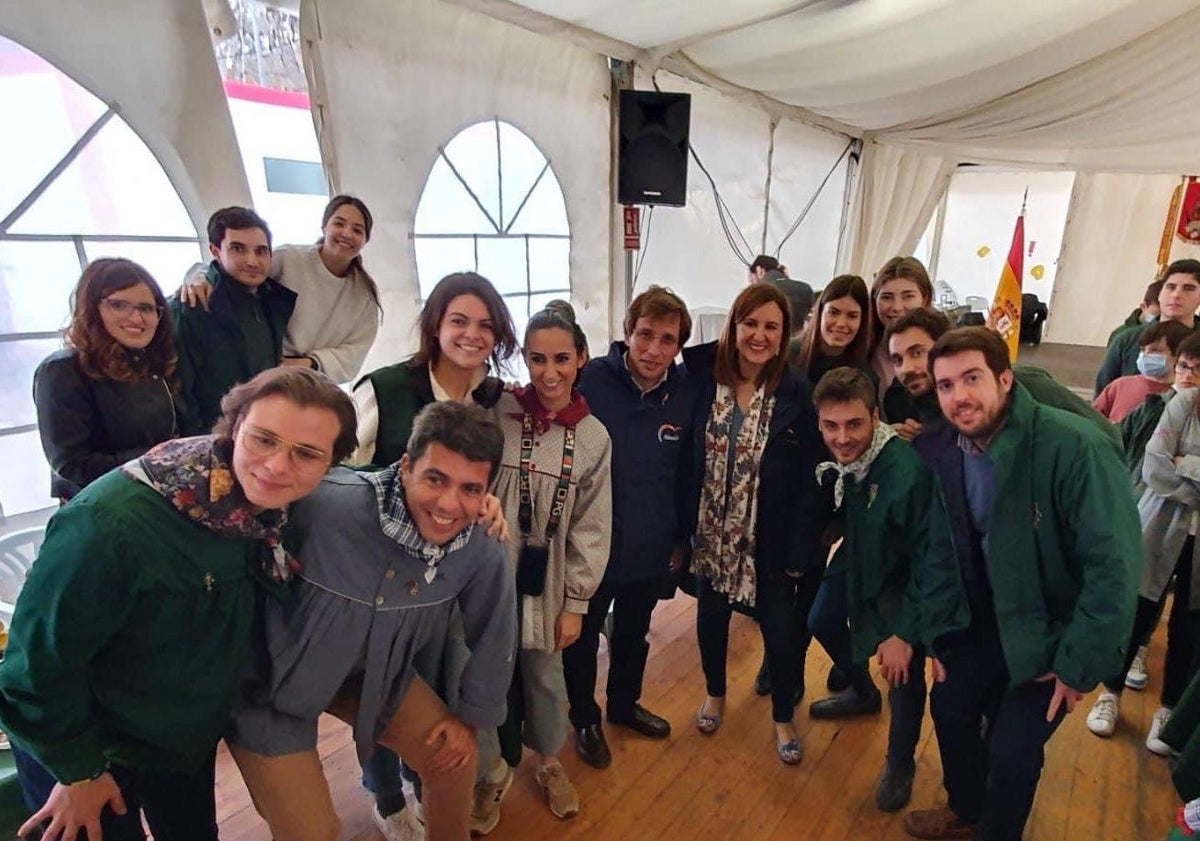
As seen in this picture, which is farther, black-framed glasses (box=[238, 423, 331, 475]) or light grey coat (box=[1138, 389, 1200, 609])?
light grey coat (box=[1138, 389, 1200, 609])

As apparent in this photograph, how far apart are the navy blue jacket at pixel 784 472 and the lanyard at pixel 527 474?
1.40 feet

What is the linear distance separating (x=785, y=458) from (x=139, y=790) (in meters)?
1.57

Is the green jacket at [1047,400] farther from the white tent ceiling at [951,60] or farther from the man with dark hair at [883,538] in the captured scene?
the white tent ceiling at [951,60]

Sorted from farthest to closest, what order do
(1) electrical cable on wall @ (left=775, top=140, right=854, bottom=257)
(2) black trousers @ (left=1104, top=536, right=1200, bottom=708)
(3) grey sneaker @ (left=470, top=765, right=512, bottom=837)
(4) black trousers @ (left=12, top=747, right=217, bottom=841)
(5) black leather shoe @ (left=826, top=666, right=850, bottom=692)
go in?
(1) electrical cable on wall @ (left=775, top=140, right=854, bottom=257) < (5) black leather shoe @ (left=826, top=666, right=850, bottom=692) < (2) black trousers @ (left=1104, top=536, right=1200, bottom=708) < (3) grey sneaker @ (left=470, top=765, right=512, bottom=837) < (4) black trousers @ (left=12, top=747, right=217, bottom=841)

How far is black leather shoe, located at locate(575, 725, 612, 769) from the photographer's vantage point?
1.89m

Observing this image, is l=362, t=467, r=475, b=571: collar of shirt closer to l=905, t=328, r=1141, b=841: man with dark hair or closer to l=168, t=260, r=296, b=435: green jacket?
l=168, t=260, r=296, b=435: green jacket

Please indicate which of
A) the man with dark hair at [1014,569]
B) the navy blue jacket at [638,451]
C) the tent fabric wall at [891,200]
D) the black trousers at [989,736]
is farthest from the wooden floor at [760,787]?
the tent fabric wall at [891,200]

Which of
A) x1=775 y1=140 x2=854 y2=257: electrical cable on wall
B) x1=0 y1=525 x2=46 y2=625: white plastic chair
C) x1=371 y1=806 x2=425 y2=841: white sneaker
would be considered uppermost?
x1=775 y1=140 x2=854 y2=257: electrical cable on wall

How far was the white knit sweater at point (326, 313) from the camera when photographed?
6.17 ft

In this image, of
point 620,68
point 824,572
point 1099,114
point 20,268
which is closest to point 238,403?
point 20,268

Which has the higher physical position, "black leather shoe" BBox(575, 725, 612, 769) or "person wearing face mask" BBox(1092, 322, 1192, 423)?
"person wearing face mask" BBox(1092, 322, 1192, 423)

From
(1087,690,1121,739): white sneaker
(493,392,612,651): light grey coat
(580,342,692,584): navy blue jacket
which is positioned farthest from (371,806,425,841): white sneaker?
(1087,690,1121,739): white sneaker

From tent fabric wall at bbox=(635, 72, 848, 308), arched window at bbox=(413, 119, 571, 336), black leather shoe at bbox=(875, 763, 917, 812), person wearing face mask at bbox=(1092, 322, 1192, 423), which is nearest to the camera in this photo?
black leather shoe at bbox=(875, 763, 917, 812)

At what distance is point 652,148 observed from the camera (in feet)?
9.95
